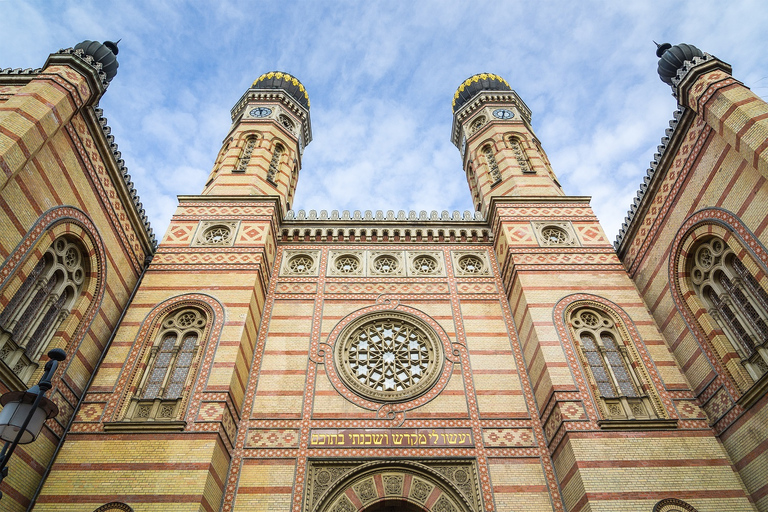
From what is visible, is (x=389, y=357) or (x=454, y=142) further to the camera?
(x=454, y=142)

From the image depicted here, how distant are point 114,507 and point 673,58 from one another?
1300 centimetres

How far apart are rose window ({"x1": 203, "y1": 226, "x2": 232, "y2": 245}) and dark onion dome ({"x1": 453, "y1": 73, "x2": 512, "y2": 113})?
10.8 m

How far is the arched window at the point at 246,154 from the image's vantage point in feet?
48.6

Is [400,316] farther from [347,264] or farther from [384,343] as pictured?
[347,264]

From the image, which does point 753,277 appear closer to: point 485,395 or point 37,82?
point 485,395

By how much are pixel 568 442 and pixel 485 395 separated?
1977mm

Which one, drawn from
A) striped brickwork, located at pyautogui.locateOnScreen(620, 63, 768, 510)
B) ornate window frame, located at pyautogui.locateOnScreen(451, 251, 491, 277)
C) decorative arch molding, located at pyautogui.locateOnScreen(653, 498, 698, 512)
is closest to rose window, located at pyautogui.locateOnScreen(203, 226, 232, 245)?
ornate window frame, located at pyautogui.locateOnScreen(451, 251, 491, 277)

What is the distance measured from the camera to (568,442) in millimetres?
8336

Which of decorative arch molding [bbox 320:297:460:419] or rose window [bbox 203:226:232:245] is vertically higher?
rose window [bbox 203:226:232:245]

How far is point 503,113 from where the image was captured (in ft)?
57.1

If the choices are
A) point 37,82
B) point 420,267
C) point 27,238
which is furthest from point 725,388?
point 37,82

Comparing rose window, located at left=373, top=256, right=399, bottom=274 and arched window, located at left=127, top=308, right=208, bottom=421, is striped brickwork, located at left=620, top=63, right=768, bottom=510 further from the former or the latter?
arched window, located at left=127, top=308, right=208, bottom=421

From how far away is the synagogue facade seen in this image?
311 inches

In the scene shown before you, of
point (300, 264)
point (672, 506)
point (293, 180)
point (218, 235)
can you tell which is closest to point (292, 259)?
point (300, 264)
